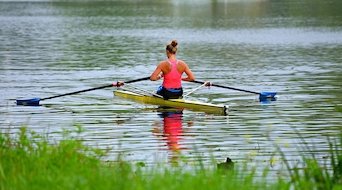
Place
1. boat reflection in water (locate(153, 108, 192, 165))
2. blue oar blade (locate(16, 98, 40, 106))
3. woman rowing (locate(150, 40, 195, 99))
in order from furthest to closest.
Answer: blue oar blade (locate(16, 98, 40, 106))
woman rowing (locate(150, 40, 195, 99))
boat reflection in water (locate(153, 108, 192, 165))

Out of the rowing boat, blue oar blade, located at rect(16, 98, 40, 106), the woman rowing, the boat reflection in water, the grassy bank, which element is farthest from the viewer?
blue oar blade, located at rect(16, 98, 40, 106)

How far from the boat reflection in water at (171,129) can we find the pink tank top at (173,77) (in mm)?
666

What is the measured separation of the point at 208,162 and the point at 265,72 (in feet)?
77.7

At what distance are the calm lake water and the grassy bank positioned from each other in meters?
0.91

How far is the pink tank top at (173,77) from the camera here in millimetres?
26859

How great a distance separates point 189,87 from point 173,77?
7258 millimetres

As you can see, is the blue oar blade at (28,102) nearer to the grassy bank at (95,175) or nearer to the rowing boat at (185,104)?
the rowing boat at (185,104)

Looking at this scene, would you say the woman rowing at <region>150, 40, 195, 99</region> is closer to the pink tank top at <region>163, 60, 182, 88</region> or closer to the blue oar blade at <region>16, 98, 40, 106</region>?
the pink tank top at <region>163, 60, 182, 88</region>

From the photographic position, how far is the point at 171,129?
23.8m

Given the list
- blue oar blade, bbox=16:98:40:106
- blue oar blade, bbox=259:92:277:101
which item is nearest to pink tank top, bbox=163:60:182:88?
blue oar blade, bbox=259:92:277:101

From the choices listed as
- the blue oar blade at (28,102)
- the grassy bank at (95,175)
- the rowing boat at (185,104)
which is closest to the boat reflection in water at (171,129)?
the rowing boat at (185,104)

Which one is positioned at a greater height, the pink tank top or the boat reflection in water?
the pink tank top

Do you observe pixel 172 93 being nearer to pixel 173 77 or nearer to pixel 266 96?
pixel 173 77

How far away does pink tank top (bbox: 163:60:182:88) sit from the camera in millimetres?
26859
